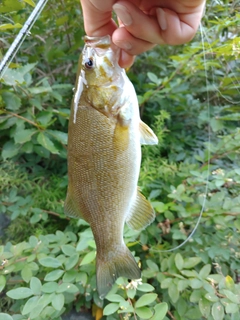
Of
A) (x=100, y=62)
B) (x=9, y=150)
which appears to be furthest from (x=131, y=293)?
(x=9, y=150)

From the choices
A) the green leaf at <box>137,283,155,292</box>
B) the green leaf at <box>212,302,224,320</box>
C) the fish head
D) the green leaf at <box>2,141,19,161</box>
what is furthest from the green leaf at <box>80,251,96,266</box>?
the green leaf at <box>2,141,19,161</box>

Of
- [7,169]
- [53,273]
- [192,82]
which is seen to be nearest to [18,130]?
[7,169]

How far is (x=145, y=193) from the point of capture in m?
1.58

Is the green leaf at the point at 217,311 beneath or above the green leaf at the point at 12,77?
beneath

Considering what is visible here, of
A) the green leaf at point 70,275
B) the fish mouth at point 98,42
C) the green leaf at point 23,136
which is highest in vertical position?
the fish mouth at point 98,42

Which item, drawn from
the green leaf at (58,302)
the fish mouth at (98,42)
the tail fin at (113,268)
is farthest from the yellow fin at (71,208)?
the fish mouth at (98,42)

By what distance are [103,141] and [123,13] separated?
37 cm

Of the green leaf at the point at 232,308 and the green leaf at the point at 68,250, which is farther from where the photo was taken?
the green leaf at the point at 68,250

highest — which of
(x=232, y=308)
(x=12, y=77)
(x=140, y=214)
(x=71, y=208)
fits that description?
(x=12, y=77)

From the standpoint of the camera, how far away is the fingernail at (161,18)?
2.66 ft

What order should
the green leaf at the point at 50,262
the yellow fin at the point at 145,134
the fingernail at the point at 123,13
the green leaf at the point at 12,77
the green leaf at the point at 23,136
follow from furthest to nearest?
the green leaf at the point at 23,136 → the green leaf at the point at 12,77 → the green leaf at the point at 50,262 → the yellow fin at the point at 145,134 → the fingernail at the point at 123,13

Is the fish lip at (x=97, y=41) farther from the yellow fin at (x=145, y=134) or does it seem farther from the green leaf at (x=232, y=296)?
the green leaf at (x=232, y=296)

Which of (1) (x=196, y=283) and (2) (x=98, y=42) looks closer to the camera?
(2) (x=98, y=42)

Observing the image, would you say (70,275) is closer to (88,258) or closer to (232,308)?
(88,258)
